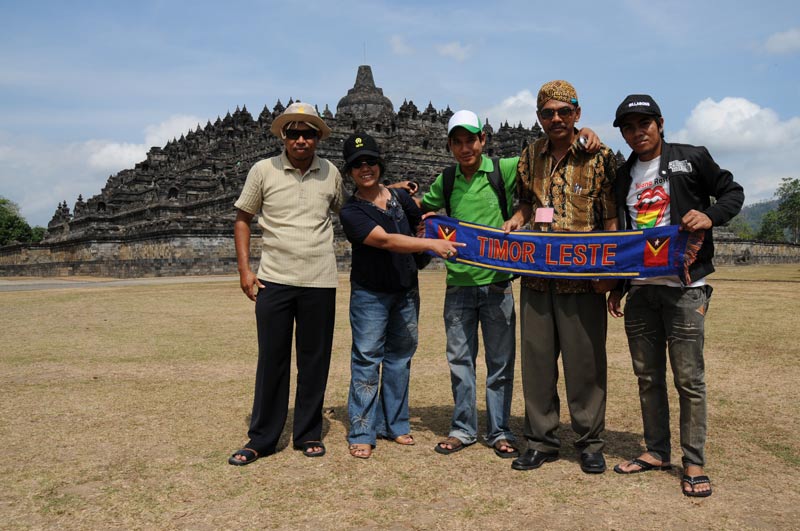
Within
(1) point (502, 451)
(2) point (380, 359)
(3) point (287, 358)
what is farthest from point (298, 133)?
(1) point (502, 451)

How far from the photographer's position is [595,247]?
4.04 meters

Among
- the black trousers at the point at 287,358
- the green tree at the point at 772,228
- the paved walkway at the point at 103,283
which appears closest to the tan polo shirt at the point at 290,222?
the black trousers at the point at 287,358

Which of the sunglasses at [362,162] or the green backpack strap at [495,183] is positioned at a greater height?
the sunglasses at [362,162]

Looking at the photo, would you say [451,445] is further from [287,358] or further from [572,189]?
[572,189]

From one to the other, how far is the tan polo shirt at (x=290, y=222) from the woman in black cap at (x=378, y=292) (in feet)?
0.72

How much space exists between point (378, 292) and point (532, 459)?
5.17 feet

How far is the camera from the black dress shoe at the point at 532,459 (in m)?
3.98

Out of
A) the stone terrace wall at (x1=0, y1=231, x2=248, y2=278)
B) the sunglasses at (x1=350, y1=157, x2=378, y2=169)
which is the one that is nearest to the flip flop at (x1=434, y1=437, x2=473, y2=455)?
the sunglasses at (x1=350, y1=157, x2=378, y2=169)

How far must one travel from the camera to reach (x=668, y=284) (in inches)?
152

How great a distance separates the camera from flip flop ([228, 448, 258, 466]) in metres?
4.07

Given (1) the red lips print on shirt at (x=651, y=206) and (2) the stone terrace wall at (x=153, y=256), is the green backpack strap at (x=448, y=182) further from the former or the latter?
(2) the stone terrace wall at (x=153, y=256)

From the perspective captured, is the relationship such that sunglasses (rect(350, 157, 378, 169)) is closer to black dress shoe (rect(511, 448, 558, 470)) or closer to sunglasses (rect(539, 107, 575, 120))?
sunglasses (rect(539, 107, 575, 120))

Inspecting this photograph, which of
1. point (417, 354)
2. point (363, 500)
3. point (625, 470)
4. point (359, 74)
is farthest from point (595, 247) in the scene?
point (359, 74)

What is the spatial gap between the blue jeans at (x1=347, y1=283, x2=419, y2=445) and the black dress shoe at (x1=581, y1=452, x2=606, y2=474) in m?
1.33
